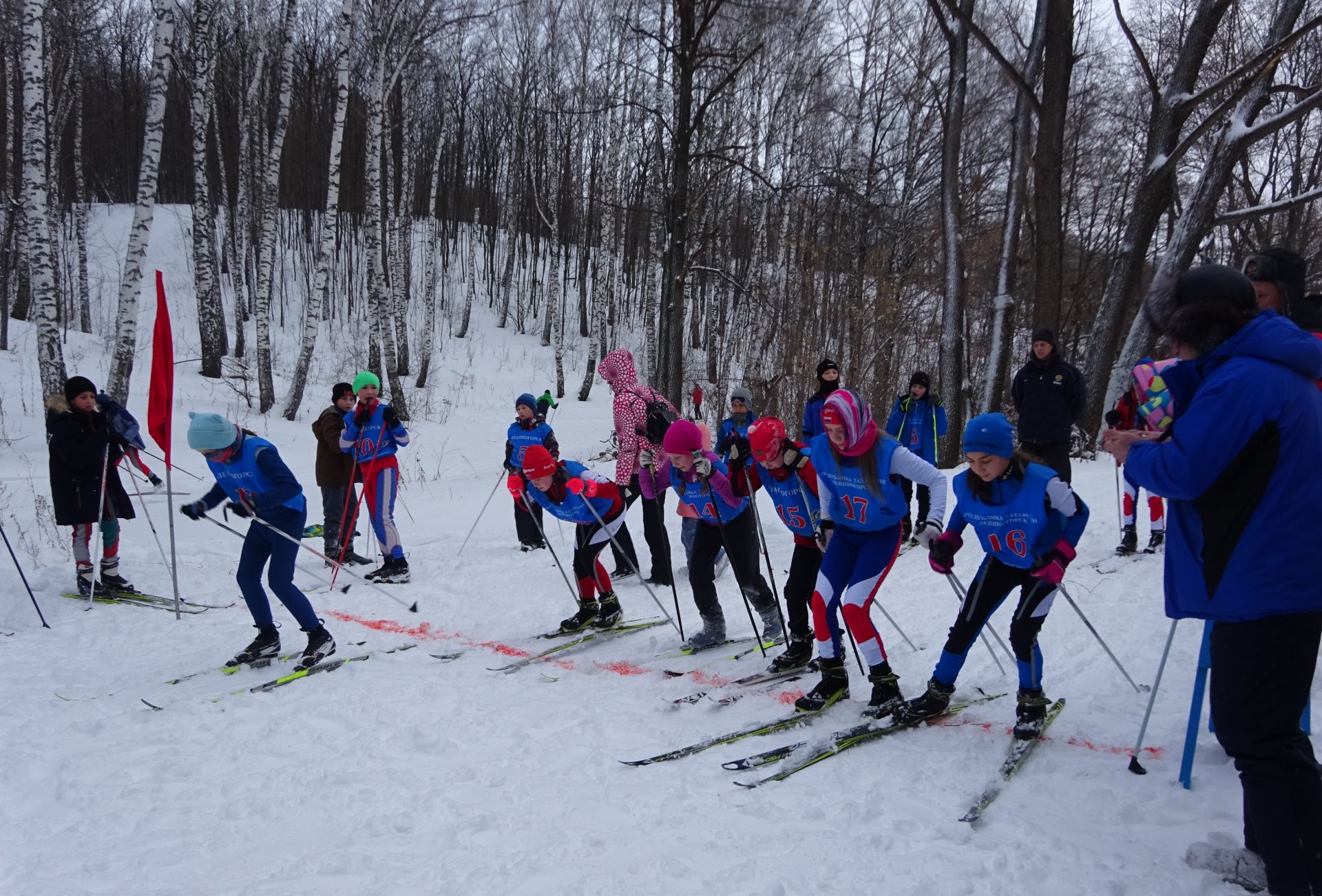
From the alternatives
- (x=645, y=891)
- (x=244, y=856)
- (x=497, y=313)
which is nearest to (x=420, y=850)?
(x=244, y=856)

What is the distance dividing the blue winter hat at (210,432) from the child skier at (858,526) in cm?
388

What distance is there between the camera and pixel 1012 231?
11.4 metres

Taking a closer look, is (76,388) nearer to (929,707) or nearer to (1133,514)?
(929,707)

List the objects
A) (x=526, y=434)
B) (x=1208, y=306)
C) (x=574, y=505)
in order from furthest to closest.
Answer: (x=526, y=434)
(x=574, y=505)
(x=1208, y=306)

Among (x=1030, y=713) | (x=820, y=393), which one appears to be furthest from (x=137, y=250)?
(x=1030, y=713)

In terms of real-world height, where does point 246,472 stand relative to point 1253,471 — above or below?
below

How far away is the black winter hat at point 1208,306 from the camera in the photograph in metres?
2.27

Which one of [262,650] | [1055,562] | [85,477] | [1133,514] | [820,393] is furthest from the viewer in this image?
[820,393]

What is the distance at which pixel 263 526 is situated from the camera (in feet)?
16.9

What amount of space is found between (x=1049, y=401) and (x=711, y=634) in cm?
402

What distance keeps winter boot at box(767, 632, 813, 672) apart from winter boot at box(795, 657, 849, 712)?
47 cm

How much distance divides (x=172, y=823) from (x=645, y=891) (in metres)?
2.15

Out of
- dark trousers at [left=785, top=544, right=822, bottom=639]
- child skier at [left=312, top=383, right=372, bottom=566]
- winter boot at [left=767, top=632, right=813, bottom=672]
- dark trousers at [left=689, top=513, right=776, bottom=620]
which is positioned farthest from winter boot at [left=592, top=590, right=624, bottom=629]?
child skier at [left=312, top=383, right=372, bottom=566]

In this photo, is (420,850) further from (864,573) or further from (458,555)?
(458,555)
